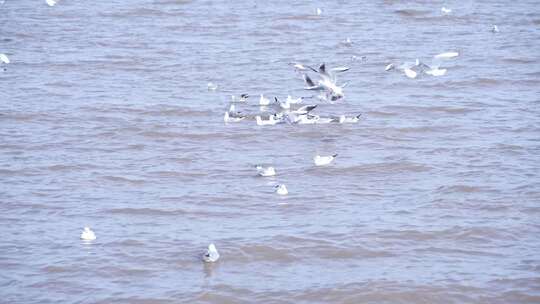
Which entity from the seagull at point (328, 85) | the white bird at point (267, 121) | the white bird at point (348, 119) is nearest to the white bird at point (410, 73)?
the seagull at point (328, 85)

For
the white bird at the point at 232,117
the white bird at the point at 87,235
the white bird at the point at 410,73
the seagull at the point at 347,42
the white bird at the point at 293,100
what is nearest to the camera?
the white bird at the point at 87,235

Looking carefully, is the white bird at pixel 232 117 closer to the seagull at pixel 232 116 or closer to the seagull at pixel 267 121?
the seagull at pixel 232 116

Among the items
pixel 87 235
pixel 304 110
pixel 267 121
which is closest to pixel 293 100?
pixel 304 110

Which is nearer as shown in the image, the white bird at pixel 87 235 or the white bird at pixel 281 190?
the white bird at pixel 87 235

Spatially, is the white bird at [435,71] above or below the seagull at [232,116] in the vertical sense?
above

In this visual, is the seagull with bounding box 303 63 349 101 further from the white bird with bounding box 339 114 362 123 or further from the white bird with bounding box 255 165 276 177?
the white bird with bounding box 255 165 276 177

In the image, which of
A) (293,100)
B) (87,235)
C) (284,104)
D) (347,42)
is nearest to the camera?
(87,235)

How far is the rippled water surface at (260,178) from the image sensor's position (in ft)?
22.0

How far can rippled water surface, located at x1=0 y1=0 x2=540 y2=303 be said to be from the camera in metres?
Result: 6.69

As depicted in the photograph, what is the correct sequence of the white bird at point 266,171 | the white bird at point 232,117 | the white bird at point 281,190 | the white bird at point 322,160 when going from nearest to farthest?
the white bird at point 281,190
the white bird at point 266,171
the white bird at point 322,160
the white bird at point 232,117

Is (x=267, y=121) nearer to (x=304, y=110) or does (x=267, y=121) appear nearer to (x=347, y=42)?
(x=304, y=110)

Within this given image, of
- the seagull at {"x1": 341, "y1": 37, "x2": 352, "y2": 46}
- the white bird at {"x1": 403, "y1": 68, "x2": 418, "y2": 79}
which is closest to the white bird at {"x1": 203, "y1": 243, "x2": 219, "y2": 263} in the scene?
the white bird at {"x1": 403, "y1": 68, "x2": 418, "y2": 79}

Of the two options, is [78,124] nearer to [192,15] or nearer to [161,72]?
[161,72]

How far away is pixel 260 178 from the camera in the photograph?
8.89 meters
